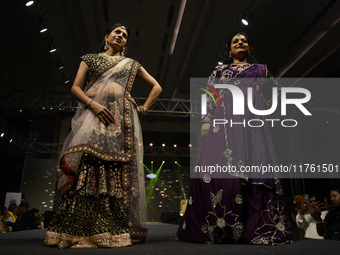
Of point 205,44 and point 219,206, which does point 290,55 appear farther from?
point 219,206

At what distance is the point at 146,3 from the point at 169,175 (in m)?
7.57

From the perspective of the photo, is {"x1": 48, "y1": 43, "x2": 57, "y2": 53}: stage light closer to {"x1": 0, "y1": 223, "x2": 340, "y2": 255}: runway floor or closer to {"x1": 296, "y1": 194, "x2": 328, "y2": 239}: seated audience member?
{"x1": 0, "y1": 223, "x2": 340, "y2": 255}: runway floor

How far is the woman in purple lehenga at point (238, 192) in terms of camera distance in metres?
1.60

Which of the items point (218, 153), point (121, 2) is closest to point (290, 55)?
point (121, 2)

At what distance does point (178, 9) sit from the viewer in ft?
19.6

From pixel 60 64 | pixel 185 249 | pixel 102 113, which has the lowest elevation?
pixel 185 249

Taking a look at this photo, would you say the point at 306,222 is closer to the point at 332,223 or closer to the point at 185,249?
the point at 332,223

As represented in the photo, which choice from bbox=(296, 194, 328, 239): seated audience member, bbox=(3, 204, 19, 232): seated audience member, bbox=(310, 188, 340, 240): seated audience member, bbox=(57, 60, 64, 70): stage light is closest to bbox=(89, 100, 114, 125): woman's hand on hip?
bbox=(310, 188, 340, 240): seated audience member

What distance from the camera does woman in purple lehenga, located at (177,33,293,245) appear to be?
1596mm

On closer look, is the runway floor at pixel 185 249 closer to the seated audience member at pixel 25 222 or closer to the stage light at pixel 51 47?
the seated audience member at pixel 25 222

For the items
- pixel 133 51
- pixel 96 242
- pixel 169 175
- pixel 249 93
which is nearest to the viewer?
pixel 96 242

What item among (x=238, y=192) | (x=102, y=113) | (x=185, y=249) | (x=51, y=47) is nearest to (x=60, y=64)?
(x=51, y=47)

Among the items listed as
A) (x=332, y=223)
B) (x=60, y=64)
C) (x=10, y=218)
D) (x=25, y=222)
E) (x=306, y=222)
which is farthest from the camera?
(x=60, y=64)

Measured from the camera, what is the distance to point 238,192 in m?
1.66
